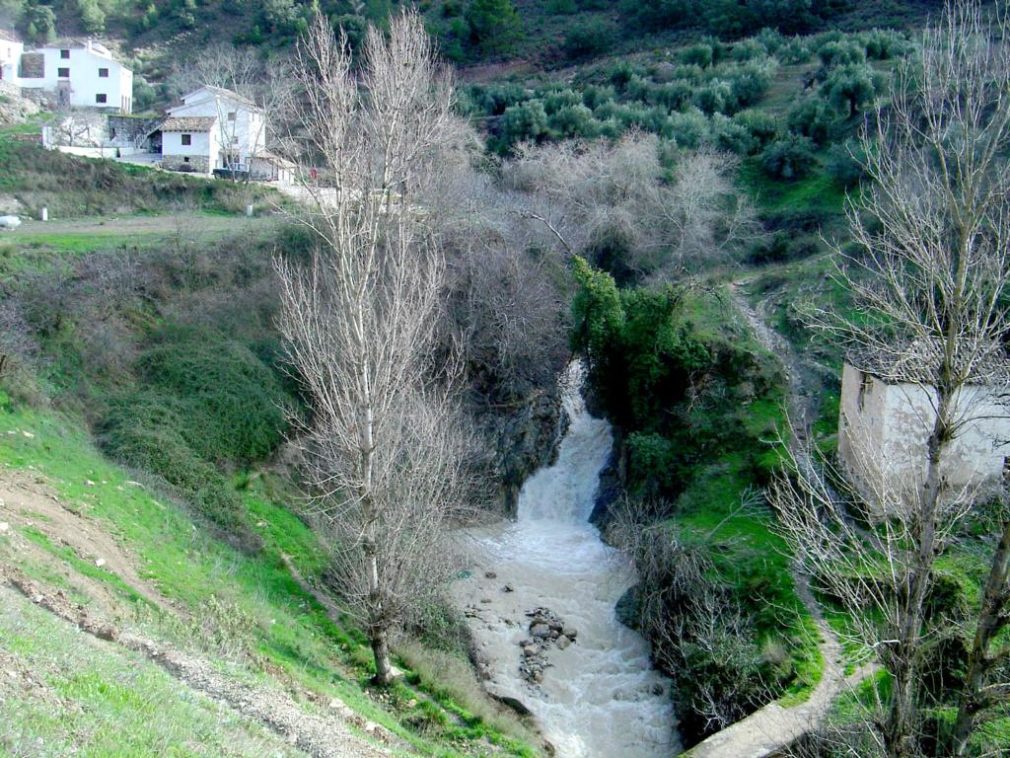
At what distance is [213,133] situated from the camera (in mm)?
40656

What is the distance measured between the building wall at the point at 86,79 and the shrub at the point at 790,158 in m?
37.5

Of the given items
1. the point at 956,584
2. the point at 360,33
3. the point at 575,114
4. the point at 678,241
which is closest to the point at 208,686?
the point at 956,584

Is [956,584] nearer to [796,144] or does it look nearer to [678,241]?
[678,241]

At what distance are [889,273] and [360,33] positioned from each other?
170 feet

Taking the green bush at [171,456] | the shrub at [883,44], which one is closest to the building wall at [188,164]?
the green bush at [171,456]

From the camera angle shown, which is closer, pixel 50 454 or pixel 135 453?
pixel 50 454

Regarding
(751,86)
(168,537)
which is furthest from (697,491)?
(751,86)

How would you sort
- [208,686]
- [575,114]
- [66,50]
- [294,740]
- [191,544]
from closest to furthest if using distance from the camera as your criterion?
[294,740] → [208,686] → [191,544] → [575,114] → [66,50]

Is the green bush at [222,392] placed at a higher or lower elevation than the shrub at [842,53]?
lower

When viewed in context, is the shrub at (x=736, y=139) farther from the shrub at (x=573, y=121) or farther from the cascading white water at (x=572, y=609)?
the cascading white water at (x=572, y=609)

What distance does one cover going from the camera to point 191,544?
54.9ft

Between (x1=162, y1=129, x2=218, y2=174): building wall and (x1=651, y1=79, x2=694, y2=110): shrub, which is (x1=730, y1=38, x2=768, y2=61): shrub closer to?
(x1=651, y1=79, x2=694, y2=110): shrub

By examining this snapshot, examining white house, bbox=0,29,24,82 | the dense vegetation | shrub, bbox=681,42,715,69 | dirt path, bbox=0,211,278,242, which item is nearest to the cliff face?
the dense vegetation

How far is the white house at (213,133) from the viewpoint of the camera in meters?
40.1
